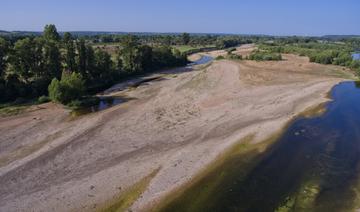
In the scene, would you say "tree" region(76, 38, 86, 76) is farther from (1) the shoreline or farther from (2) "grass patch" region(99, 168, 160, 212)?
(2) "grass patch" region(99, 168, 160, 212)

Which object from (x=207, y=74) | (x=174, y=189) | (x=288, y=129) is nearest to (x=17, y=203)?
(x=174, y=189)

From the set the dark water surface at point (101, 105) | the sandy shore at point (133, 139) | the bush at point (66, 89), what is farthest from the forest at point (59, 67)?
the sandy shore at point (133, 139)

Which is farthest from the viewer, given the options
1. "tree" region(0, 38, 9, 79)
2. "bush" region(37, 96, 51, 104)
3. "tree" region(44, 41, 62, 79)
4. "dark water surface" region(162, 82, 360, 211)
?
"tree" region(44, 41, 62, 79)

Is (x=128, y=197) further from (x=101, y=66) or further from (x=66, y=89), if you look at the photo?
(x=101, y=66)

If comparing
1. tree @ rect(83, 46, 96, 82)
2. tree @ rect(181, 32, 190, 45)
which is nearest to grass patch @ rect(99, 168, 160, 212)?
tree @ rect(83, 46, 96, 82)

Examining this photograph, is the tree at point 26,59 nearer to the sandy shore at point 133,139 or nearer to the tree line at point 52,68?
the tree line at point 52,68

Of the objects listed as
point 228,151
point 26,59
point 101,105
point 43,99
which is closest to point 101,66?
point 26,59
